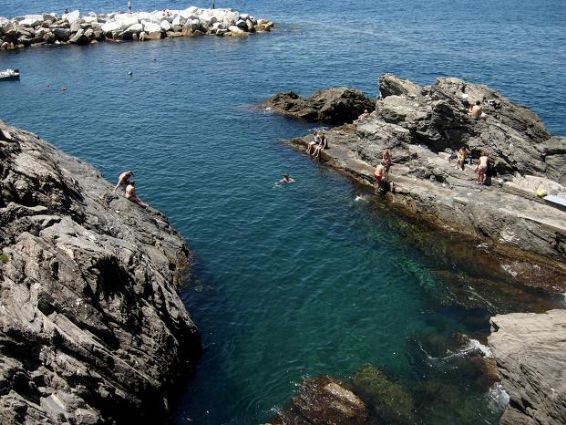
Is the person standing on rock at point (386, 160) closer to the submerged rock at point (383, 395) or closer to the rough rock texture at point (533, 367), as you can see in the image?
the submerged rock at point (383, 395)

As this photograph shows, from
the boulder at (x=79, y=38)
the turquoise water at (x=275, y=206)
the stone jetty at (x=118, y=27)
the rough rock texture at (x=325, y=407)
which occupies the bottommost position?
the rough rock texture at (x=325, y=407)

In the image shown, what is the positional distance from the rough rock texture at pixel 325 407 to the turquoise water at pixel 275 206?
899 mm

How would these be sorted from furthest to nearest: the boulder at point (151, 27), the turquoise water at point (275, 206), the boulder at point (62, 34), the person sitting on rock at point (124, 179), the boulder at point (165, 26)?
the boulder at point (165, 26) < the boulder at point (151, 27) < the boulder at point (62, 34) < the person sitting on rock at point (124, 179) < the turquoise water at point (275, 206)

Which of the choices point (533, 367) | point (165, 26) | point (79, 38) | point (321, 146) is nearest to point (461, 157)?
point (321, 146)

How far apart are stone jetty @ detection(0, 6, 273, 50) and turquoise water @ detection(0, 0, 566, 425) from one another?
4779 millimetres

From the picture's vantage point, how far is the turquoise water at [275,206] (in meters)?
26.8

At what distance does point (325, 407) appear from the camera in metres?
23.8

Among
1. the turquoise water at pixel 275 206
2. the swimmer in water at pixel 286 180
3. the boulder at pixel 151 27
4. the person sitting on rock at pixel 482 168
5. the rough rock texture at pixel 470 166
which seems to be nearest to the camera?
the turquoise water at pixel 275 206

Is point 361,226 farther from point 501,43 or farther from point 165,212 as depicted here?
point 501,43

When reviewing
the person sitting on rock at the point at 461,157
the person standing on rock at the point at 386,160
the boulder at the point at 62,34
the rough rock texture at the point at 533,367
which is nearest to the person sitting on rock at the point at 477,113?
the person sitting on rock at the point at 461,157

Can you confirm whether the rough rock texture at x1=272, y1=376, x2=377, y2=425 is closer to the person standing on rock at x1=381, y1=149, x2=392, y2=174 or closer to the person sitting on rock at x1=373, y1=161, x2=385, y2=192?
the person sitting on rock at x1=373, y1=161, x2=385, y2=192

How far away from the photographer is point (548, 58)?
86.0 meters

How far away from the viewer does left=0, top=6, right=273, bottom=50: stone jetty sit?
317 feet

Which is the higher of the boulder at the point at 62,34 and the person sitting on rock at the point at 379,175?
the boulder at the point at 62,34
